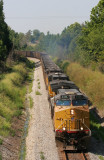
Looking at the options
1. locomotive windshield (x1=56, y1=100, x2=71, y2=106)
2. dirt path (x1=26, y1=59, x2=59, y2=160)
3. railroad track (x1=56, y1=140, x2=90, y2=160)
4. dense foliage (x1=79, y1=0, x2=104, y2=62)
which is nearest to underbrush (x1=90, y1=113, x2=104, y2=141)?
railroad track (x1=56, y1=140, x2=90, y2=160)

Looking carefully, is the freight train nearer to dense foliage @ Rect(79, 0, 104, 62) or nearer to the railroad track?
the railroad track

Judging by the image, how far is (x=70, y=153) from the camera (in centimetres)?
1398

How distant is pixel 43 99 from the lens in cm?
→ 2777

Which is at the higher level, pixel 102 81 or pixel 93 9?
pixel 93 9

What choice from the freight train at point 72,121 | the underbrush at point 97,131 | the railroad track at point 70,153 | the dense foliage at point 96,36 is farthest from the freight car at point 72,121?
the dense foliage at point 96,36

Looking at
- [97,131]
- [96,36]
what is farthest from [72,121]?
[96,36]

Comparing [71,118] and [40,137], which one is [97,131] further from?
[71,118]

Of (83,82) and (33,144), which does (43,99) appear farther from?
(33,144)

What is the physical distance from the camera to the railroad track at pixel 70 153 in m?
13.3

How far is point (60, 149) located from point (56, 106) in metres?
2.95

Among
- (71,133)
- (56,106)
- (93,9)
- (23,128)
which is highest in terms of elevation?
(93,9)

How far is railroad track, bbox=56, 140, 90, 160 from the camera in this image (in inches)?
523

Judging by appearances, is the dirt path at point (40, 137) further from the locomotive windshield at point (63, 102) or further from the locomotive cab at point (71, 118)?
the locomotive windshield at point (63, 102)

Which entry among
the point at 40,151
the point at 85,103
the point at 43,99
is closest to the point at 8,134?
the point at 40,151
